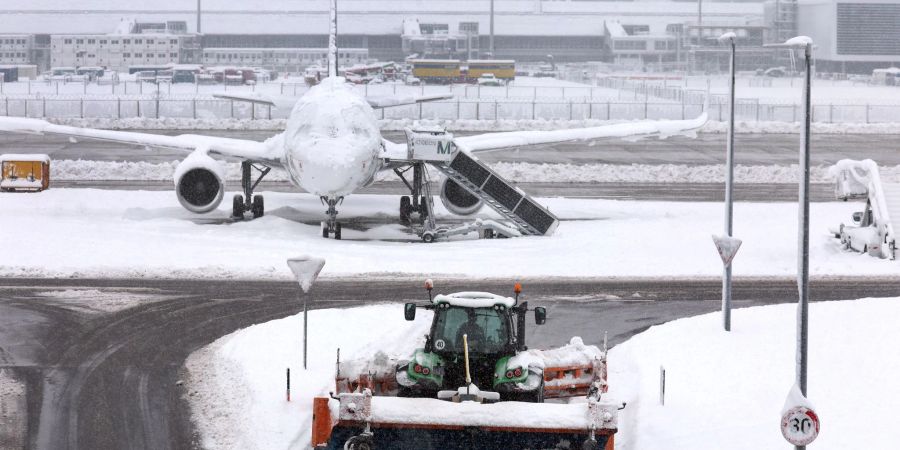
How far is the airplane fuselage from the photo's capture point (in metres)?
39.4

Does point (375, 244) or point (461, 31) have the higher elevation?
point (461, 31)

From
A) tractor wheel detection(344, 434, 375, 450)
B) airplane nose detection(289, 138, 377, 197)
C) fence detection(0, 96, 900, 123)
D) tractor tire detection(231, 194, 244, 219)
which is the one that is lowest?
tractor wheel detection(344, 434, 375, 450)

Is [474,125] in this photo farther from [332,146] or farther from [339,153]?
[339,153]

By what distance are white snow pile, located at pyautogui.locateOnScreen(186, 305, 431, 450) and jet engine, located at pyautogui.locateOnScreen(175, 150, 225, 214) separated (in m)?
15.8

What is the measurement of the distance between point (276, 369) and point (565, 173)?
36.3m

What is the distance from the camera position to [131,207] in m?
46.6

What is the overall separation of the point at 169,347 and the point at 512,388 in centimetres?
1039

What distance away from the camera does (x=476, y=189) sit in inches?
1697

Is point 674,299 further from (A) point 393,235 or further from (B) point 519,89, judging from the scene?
(B) point 519,89

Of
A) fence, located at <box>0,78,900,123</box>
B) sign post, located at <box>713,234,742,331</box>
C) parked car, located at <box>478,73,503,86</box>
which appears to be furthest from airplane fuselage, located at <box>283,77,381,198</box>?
parked car, located at <box>478,73,503,86</box>

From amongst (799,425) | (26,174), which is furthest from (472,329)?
(26,174)

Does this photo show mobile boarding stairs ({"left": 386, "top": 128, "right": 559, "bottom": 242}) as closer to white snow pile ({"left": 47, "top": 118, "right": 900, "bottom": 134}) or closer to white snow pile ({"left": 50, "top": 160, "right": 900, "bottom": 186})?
white snow pile ({"left": 50, "top": 160, "right": 900, "bottom": 186})

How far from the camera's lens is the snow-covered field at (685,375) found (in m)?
19.9

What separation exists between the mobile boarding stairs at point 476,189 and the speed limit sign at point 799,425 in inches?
1033
